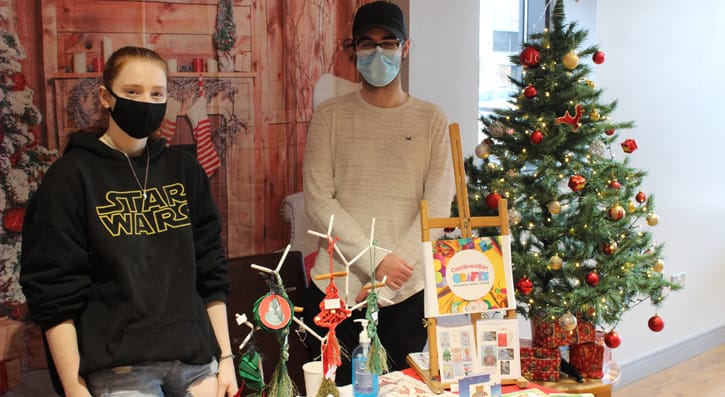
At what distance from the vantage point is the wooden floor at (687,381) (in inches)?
156

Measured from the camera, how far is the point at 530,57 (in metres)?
2.88

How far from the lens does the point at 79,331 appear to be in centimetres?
178

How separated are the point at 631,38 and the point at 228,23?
2.28 m

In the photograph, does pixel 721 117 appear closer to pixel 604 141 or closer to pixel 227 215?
pixel 604 141

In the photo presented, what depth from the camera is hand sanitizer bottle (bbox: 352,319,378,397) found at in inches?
73.9

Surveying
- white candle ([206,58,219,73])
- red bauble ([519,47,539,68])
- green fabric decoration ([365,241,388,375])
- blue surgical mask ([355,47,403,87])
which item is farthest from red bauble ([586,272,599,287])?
white candle ([206,58,219,73])

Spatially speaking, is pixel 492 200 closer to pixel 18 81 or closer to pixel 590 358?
pixel 590 358

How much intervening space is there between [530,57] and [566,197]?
55cm

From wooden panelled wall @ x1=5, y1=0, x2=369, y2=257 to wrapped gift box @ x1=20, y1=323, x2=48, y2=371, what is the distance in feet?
2.02

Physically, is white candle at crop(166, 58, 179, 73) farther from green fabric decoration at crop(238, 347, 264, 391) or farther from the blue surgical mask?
green fabric decoration at crop(238, 347, 264, 391)

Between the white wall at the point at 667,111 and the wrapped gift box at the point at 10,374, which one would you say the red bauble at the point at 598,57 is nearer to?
the white wall at the point at 667,111

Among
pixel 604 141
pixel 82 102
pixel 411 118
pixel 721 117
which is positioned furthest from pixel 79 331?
pixel 721 117

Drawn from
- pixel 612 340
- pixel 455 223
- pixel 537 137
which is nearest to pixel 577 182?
pixel 537 137

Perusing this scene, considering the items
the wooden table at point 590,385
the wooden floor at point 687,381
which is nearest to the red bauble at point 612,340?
the wooden table at point 590,385
